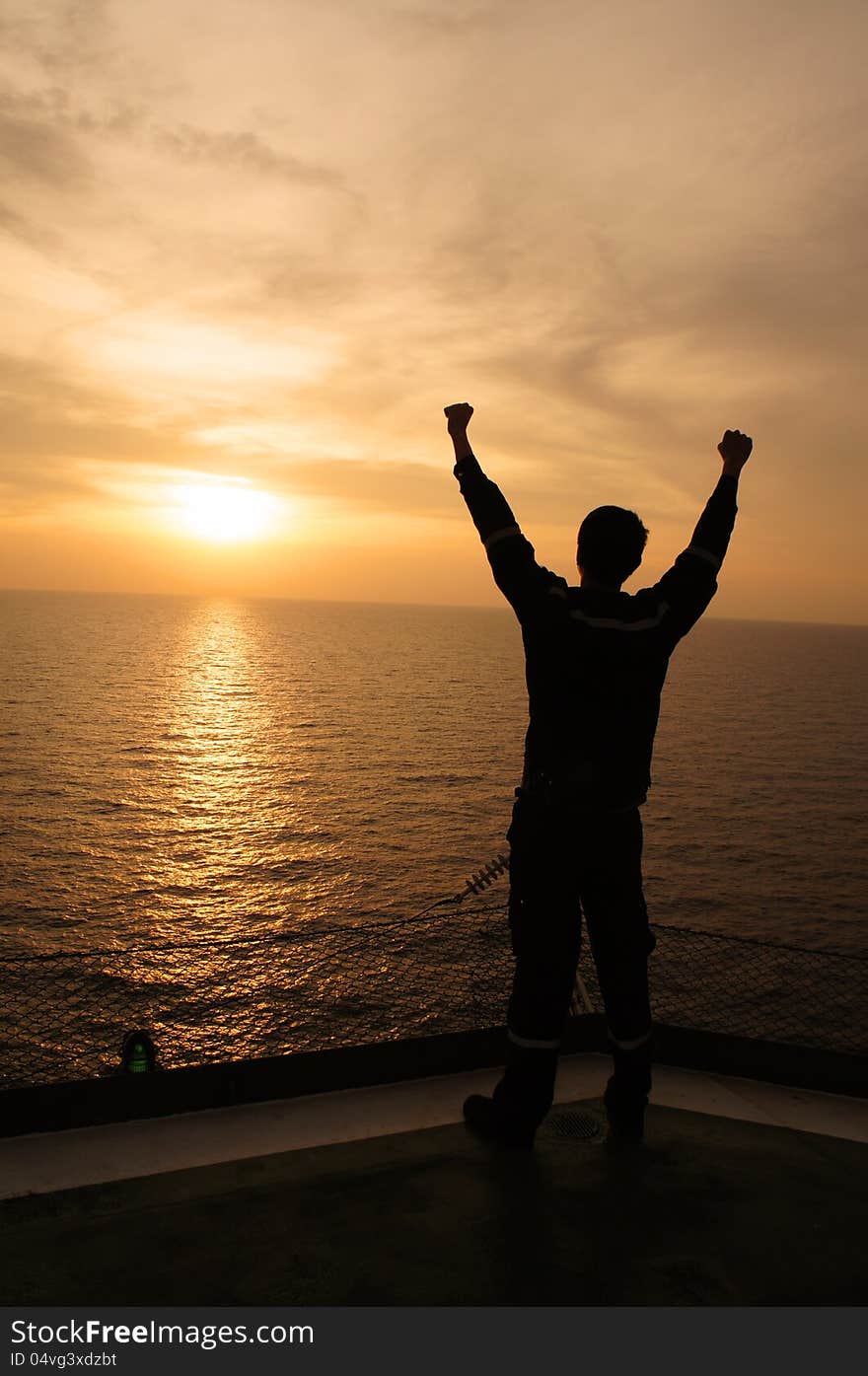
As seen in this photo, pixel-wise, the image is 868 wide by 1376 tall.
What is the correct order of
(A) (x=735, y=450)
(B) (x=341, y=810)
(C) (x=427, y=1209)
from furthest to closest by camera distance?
(B) (x=341, y=810) → (A) (x=735, y=450) → (C) (x=427, y=1209)

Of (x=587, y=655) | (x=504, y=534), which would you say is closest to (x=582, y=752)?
(x=587, y=655)

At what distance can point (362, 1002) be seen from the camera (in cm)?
2455

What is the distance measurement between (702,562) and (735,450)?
0.66m

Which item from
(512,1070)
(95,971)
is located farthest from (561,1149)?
(95,971)

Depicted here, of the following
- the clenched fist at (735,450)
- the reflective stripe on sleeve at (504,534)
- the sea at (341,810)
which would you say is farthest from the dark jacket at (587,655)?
the sea at (341,810)

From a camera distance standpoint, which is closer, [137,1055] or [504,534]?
[504,534]

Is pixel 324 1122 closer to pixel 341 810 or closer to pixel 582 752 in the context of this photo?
pixel 582 752

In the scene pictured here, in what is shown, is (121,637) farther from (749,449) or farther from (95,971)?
(749,449)

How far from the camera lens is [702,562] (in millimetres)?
3834

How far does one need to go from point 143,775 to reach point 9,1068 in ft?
117

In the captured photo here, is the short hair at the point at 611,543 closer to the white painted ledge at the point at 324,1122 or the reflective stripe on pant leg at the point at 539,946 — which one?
the reflective stripe on pant leg at the point at 539,946

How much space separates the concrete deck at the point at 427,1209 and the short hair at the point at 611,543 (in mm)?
2676

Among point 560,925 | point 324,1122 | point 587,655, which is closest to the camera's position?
point 587,655

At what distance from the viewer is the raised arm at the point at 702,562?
3785 mm
